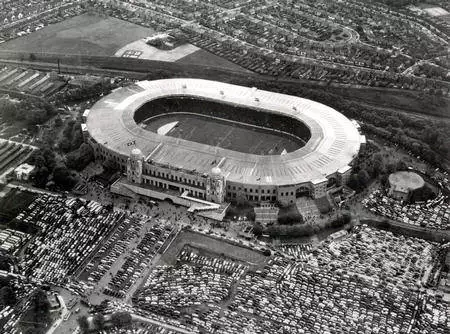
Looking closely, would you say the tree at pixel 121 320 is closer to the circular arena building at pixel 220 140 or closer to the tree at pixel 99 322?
the tree at pixel 99 322

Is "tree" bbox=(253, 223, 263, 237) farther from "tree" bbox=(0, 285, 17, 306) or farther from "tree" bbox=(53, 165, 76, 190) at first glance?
"tree" bbox=(0, 285, 17, 306)

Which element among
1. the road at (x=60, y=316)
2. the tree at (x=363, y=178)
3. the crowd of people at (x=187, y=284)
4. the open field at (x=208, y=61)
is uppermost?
the tree at (x=363, y=178)

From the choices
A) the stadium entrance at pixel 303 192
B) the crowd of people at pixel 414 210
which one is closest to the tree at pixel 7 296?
the stadium entrance at pixel 303 192

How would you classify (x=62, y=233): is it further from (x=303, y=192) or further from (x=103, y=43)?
(x=103, y=43)

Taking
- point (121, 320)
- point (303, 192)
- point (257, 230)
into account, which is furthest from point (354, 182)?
point (121, 320)

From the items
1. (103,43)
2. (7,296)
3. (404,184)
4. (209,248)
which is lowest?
(103,43)

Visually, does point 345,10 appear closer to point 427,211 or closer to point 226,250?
point 427,211

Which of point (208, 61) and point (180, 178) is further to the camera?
→ point (208, 61)
